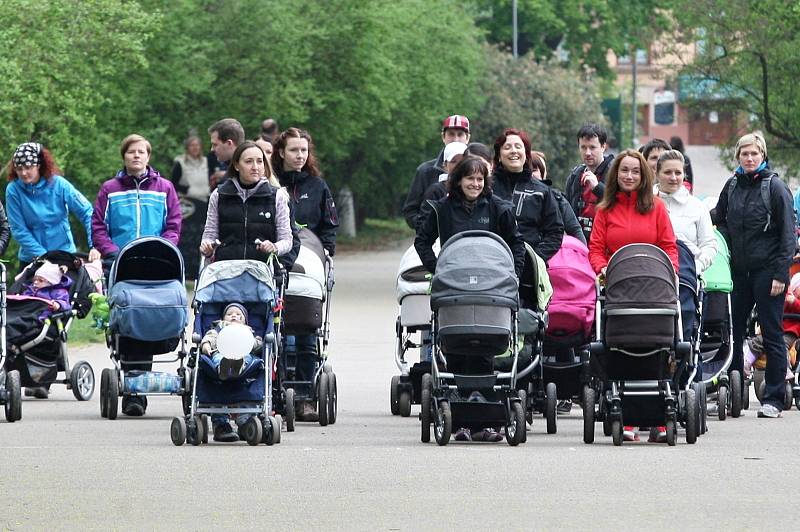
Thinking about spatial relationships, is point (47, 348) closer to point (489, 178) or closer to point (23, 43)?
point (489, 178)

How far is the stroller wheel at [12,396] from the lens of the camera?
46.5 feet

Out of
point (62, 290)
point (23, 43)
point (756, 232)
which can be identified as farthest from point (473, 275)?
point (23, 43)

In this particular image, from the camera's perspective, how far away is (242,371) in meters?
12.5

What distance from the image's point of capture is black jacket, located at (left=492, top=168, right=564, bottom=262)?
1375cm

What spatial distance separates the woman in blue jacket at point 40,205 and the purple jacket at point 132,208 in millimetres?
570

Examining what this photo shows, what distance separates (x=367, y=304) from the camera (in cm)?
2941

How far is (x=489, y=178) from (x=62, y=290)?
160 inches

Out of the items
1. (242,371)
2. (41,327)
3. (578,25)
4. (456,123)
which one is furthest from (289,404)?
(578,25)

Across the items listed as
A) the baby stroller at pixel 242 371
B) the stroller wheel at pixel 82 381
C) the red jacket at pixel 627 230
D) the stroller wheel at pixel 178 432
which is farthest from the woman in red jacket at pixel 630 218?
the stroller wheel at pixel 82 381

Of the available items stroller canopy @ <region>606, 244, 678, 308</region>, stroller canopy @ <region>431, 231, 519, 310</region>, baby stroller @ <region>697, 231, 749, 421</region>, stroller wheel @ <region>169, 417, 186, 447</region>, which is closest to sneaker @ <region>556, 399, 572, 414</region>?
baby stroller @ <region>697, 231, 749, 421</region>

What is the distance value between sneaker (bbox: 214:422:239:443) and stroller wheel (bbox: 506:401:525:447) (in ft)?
5.49

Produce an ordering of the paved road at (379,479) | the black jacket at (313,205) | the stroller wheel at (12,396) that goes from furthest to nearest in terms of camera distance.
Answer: the black jacket at (313,205) < the stroller wheel at (12,396) < the paved road at (379,479)

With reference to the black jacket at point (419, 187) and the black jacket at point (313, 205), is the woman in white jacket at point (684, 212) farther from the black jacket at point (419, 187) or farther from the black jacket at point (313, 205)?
the black jacket at point (313, 205)

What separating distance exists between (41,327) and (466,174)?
13.6 feet
